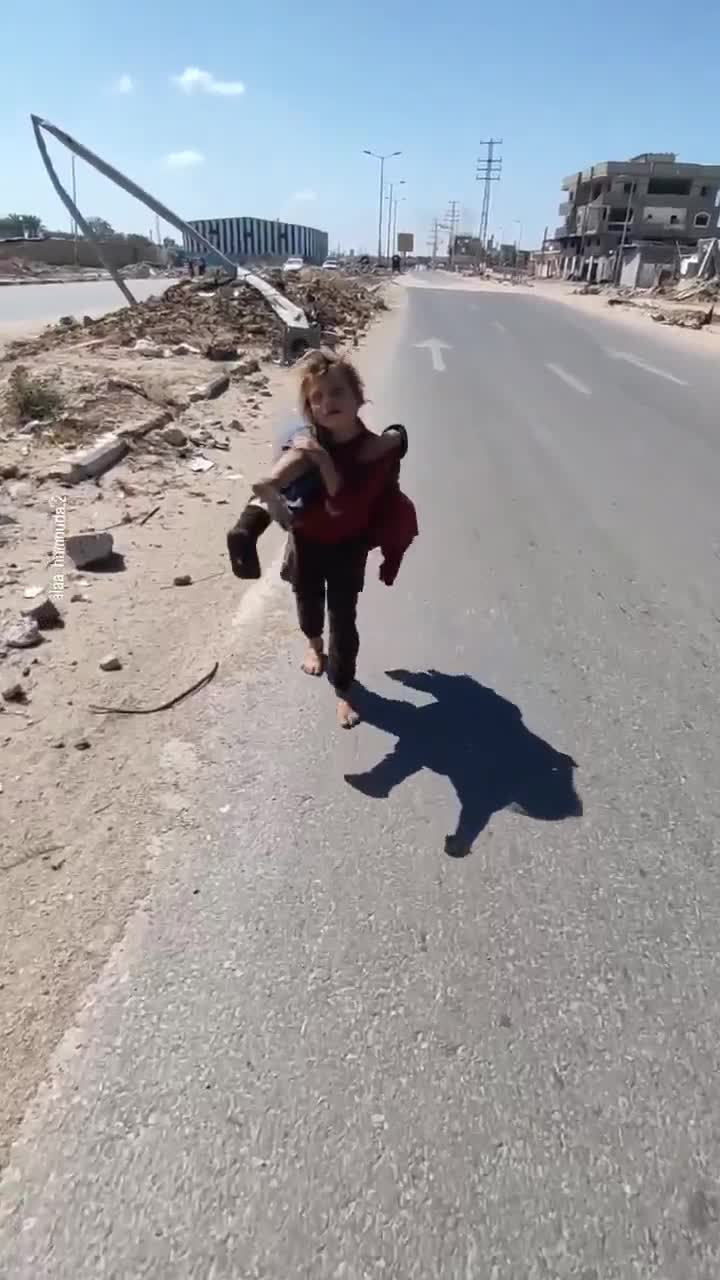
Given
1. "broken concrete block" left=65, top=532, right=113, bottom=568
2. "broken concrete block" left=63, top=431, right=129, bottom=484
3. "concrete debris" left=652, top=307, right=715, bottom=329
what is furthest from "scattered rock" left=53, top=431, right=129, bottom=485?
"concrete debris" left=652, top=307, right=715, bottom=329

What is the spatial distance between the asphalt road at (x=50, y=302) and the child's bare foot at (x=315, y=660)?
15.9m

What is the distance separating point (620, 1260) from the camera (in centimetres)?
155

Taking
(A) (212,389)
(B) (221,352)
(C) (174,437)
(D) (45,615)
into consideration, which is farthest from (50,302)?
(D) (45,615)

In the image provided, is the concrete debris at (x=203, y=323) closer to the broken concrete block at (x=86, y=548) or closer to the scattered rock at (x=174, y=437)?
the scattered rock at (x=174, y=437)

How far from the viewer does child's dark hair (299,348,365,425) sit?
2689mm

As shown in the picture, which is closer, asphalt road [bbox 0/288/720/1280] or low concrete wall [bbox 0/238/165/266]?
asphalt road [bbox 0/288/720/1280]

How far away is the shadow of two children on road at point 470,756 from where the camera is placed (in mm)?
2791

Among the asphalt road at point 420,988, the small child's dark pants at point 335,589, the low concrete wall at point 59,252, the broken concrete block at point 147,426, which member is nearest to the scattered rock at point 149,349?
the broken concrete block at point 147,426

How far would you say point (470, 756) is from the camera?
120 inches

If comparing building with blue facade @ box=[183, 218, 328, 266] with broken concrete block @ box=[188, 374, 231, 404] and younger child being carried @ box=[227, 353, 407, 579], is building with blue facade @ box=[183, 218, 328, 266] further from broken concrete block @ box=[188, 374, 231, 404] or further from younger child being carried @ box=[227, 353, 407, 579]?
younger child being carried @ box=[227, 353, 407, 579]

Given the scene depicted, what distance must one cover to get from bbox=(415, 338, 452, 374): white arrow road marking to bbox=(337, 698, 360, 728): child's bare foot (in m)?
10.8

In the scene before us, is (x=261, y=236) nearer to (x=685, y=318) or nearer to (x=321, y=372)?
(x=685, y=318)

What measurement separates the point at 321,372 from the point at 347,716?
1284 millimetres

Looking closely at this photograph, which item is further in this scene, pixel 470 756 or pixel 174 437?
pixel 174 437
